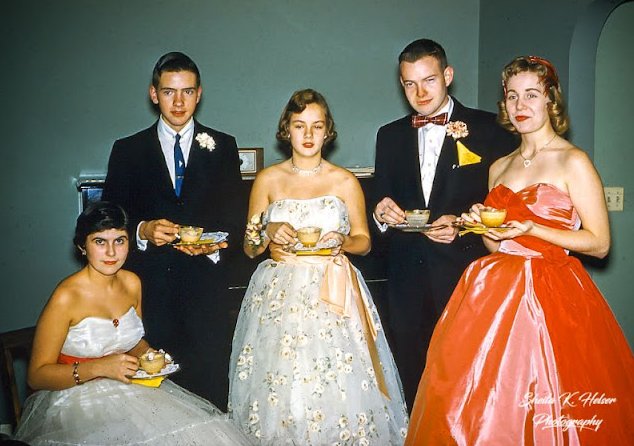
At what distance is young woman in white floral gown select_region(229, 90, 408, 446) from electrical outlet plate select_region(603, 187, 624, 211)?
184 cm

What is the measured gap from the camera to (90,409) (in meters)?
2.58

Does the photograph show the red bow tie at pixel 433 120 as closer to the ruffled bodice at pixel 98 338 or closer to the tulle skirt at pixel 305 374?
the tulle skirt at pixel 305 374

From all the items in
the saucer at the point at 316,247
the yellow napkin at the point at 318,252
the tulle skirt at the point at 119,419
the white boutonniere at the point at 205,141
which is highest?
the white boutonniere at the point at 205,141

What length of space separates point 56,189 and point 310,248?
3.11 metres

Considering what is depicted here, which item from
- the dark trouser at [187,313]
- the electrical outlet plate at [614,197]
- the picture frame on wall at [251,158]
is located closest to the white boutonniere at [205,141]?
the dark trouser at [187,313]

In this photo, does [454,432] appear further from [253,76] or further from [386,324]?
[253,76]

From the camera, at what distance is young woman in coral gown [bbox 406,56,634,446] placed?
2494mm

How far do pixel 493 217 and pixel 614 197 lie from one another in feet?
6.32

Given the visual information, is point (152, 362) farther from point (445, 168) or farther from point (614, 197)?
point (614, 197)

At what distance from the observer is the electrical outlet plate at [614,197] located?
13.5 ft

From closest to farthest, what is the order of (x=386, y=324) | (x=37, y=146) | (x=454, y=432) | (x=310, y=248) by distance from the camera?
(x=454, y=432) < (x=310, y=248) < (x=386, y=324) < (x=37, y=146)

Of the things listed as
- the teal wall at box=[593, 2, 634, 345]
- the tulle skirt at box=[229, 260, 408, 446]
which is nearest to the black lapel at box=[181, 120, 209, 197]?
the tulle skirt at box=[229, 260, 408, 446]

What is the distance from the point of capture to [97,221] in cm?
290

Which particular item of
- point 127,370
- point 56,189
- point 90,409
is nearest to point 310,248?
point 127,370
